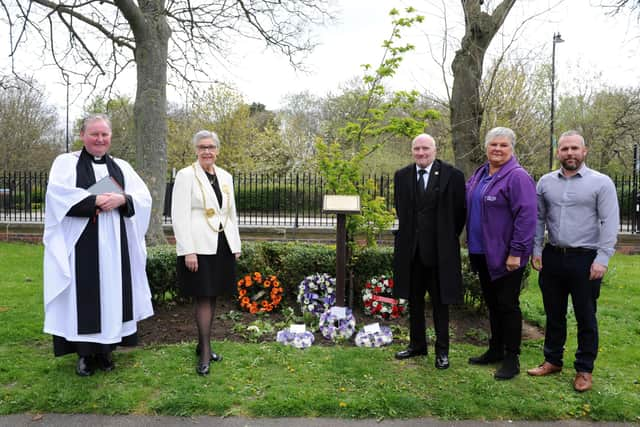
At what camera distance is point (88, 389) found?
378 cm

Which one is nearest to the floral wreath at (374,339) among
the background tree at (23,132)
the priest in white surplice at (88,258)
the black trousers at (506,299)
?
the black trousers at (506,299)

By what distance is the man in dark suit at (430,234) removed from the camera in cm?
420

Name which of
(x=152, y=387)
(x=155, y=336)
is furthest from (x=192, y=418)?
(x=155, y=336)

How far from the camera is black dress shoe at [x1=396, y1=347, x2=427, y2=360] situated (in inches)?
178

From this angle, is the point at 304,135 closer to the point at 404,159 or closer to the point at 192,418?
the point at 404,159

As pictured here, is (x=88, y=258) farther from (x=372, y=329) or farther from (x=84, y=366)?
(x=372, y=329)

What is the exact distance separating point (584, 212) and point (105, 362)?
164 inches

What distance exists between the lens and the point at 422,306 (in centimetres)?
446

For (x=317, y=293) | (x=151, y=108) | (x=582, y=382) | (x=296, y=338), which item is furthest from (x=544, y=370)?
(x=151, y=108)

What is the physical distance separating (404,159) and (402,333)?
1847 centimetres

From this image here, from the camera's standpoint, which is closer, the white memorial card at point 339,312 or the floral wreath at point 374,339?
the floral wreath at point 374,339

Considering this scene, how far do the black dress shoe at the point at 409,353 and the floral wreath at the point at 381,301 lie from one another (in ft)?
4.00

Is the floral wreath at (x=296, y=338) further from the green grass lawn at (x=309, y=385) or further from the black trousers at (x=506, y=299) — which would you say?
the black trousers at (x=506, y=299)

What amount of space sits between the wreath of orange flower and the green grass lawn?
1.10 metres
